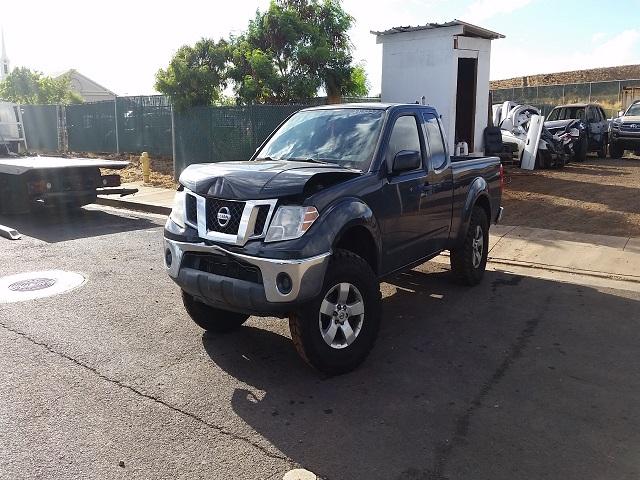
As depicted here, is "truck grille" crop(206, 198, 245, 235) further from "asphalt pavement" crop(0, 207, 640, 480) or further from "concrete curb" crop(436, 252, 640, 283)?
"concrete curb" crop(436, 252, 640, 283)

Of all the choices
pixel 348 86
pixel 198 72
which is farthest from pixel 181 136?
pixel 348 86

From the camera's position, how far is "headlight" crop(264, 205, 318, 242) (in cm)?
415

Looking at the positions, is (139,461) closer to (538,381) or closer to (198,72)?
(538,381)

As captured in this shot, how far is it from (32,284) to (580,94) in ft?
107

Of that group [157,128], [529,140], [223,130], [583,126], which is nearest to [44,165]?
[223,130]

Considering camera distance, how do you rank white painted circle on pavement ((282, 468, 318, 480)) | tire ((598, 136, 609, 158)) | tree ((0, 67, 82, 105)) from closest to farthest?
white painted circle on pavement ((282, 468, 318, 480)) → tire ((598, 136, 609, 158)) → tree ((0, 67, 82, 105))

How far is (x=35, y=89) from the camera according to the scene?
34.6m

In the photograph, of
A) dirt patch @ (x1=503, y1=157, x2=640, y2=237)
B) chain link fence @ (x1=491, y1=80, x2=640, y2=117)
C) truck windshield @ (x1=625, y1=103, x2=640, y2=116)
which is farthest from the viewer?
chain link fence @ (x1=491, y1=80, x2=640, y2=117)

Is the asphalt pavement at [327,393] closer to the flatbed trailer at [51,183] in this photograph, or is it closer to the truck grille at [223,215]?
the truck grille at [223,215]

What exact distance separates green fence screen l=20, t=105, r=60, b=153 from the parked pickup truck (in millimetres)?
22481

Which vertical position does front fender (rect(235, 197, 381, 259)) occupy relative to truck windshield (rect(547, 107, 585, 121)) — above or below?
below

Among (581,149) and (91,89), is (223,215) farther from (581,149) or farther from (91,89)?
(91,89)

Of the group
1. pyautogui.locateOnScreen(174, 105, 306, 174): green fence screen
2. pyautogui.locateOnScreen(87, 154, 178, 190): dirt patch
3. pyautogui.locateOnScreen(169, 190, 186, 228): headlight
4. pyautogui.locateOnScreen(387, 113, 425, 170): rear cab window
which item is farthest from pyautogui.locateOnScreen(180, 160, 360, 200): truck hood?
pyautogui.locateOnScreen(87, 154, 178, 190): dirt patch

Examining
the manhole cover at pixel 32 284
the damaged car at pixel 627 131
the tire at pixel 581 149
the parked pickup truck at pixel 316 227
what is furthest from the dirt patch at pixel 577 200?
the manhole cover at pixel 32 284
